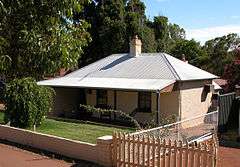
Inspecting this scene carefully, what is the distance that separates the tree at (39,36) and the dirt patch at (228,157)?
6.36 meters

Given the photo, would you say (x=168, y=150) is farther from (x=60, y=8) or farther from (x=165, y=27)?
(x=165, y=27)

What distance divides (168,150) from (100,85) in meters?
13.0

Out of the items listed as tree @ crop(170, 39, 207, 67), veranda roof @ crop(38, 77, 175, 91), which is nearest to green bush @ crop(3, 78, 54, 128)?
veranda roof @ crop(38, 77, 175, 91)

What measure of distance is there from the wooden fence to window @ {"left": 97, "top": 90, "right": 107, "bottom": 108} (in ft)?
43.5

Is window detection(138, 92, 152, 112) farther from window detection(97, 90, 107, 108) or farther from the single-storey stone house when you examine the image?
window detection(97, 90, 107, 108)

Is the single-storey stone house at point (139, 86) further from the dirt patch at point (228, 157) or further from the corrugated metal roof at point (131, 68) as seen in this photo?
the dirt patch at point (228, 157)

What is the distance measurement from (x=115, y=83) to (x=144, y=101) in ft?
6.07

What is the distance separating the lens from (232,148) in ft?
56.0

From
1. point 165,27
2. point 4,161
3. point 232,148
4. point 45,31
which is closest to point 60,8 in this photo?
point 45,31

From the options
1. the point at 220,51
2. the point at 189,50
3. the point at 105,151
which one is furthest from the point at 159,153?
the point at 189,50

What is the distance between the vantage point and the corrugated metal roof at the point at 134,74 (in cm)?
2284

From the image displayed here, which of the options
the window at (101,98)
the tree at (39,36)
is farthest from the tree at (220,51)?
the tree at (39,36)

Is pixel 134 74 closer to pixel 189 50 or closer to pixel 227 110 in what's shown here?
pixel 227 110

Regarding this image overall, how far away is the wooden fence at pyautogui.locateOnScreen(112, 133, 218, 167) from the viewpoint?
10.3m
